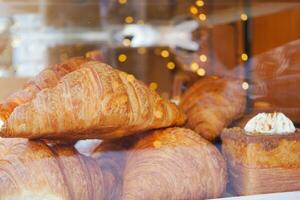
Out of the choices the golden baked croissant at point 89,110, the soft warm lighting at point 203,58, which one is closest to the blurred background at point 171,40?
the soft warm lighting at point 203,58

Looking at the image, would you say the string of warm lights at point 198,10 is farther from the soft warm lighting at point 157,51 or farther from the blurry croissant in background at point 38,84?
the blurry croissant in background at point 38,84

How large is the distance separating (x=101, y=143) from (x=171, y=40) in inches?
54.7

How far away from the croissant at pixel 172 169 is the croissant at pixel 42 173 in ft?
0.23

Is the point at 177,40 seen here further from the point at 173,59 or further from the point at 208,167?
the point at 208,167

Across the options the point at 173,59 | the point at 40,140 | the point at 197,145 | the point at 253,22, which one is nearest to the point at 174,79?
the point at 253,22

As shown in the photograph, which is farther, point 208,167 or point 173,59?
point 173,59

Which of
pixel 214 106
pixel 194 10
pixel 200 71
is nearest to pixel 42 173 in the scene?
pixel 214 106

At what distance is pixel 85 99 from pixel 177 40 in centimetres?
139

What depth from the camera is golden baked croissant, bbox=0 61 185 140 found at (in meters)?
0.77

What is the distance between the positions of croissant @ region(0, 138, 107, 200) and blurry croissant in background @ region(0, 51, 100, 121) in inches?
2.4

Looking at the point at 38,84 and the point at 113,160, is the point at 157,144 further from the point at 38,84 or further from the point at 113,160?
the point at 38,84

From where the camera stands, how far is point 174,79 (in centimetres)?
155

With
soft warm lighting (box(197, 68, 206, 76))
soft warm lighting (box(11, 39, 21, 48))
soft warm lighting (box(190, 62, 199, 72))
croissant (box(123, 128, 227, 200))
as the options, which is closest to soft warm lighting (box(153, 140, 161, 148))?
croissant (box(123, 128, 227, 200))

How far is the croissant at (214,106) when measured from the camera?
0.94 m
